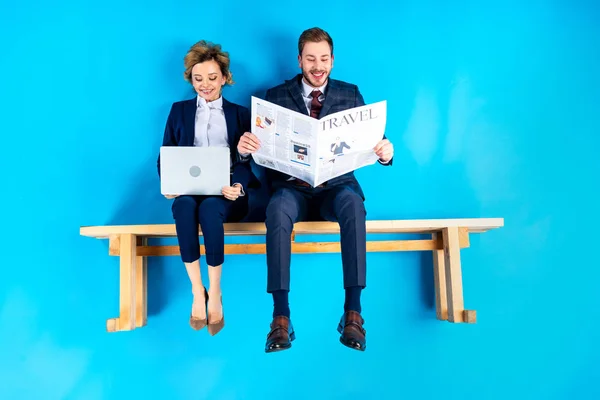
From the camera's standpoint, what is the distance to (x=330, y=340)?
1.82 meters

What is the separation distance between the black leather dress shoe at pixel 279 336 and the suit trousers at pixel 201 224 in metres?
0.30

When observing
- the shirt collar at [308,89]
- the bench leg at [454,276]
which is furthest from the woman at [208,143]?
the bench leg at [454,276]

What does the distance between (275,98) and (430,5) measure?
743 mm

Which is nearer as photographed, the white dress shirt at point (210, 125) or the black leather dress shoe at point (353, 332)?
the black leather dress shoe at point (353, 332)

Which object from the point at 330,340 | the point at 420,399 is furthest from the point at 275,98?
the point at 420,399

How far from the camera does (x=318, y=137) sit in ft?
4.59

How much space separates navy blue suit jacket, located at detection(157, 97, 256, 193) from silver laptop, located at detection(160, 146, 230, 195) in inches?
6.0

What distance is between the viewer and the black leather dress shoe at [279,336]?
4.42 feet

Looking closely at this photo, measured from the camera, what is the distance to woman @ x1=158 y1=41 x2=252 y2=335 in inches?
61.4

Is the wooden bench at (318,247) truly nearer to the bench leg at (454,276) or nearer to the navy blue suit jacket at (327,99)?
the bench leg at (454,276)

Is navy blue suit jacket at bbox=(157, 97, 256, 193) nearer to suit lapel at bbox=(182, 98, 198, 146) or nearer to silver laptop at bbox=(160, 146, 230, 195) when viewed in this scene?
suit lapel at bbox=(182, 98, 198, 146)

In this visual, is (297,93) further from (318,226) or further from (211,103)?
(318,226)

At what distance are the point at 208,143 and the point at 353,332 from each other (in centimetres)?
81

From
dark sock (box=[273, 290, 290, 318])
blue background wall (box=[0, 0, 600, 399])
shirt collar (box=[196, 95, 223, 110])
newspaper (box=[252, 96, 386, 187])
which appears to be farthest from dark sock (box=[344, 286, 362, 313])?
shirt collar (box=[196, 95, 223, 110])
